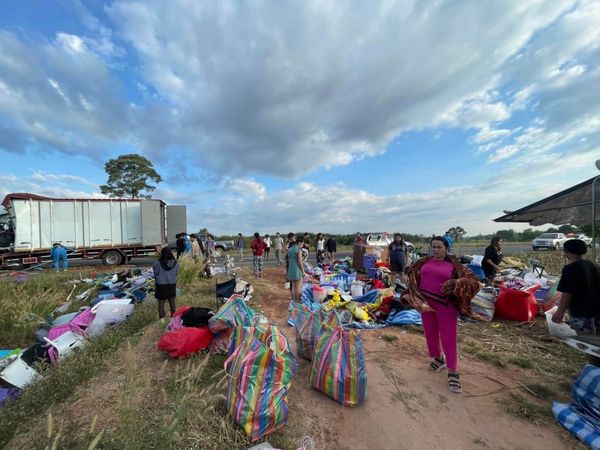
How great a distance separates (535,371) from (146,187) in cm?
2957

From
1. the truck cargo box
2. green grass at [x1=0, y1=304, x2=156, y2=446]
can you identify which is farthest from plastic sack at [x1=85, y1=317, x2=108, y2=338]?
the truck cargo box

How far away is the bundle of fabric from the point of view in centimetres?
232

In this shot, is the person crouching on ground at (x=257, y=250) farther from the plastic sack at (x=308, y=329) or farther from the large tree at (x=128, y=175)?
the large tree at (x=128, y=175)

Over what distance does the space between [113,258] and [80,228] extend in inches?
76.1

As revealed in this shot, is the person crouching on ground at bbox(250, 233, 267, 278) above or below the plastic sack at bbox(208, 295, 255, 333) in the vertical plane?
above

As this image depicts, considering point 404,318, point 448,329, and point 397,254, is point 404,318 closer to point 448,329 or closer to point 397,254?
point 448,329

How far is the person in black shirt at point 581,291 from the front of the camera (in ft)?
9.45

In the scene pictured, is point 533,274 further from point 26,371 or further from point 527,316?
point 26,371

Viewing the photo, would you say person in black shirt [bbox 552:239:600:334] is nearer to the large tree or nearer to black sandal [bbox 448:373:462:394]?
black sandal [bbox 448:373:462:394]

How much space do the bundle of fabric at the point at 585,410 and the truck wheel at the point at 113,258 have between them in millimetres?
15716

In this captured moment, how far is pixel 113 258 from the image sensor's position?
13.8m

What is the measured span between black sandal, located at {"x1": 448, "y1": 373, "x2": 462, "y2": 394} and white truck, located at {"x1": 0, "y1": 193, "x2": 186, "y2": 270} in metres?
14.2

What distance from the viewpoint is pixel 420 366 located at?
3584 mm

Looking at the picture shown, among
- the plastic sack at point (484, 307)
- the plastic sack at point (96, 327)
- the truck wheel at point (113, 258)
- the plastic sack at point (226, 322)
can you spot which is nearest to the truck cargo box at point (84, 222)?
the truck wheel at point (113, 258)
